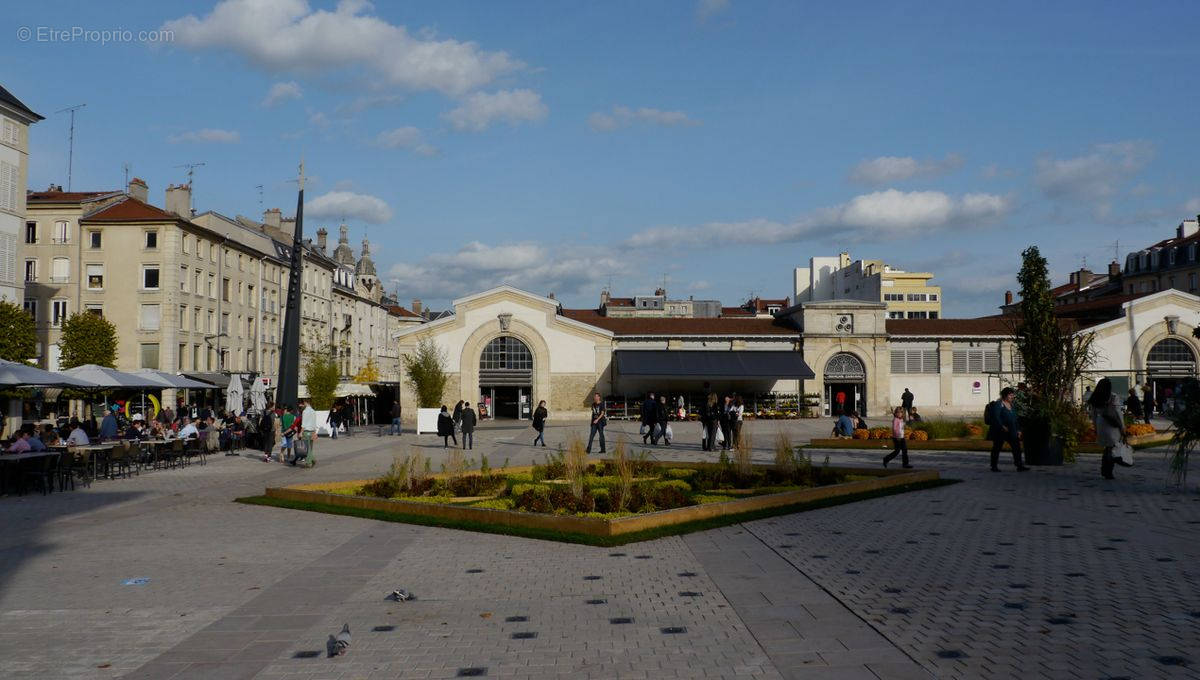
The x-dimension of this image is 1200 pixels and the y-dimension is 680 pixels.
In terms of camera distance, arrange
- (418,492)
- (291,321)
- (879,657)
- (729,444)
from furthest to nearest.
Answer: (291,321) → (729,444) → (418,492) → (879,657)

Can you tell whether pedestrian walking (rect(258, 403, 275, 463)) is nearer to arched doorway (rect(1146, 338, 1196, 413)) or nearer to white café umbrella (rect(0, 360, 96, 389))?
white café umbrella (rect(0, 360, 96, 389))

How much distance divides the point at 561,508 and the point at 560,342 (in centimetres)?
3855

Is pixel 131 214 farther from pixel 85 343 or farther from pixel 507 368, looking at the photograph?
pixel 507 368

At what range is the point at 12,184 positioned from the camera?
37375 mm

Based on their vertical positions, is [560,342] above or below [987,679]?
above

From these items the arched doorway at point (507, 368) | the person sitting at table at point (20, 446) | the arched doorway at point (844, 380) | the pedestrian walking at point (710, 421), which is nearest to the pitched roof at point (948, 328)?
the arched doorway at point (844, 380)

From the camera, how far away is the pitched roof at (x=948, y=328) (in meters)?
53.0

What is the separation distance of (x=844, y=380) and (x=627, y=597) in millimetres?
46220

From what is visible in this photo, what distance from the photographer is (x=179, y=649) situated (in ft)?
21.0

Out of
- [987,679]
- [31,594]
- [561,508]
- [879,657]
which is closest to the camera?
[987,679]

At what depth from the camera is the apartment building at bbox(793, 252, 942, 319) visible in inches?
3681

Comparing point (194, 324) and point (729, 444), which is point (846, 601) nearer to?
point (729, 444)

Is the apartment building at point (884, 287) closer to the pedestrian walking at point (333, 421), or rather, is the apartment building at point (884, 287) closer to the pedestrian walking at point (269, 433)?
the pedestrian walking at point (333, 421)

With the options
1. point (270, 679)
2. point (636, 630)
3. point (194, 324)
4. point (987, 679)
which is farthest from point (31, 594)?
point (194, 324)
